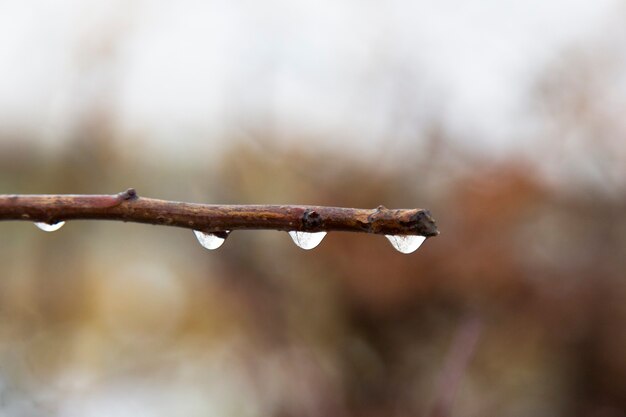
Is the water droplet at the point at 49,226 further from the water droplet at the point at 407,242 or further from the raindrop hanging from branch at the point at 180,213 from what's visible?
the water droplet at the point at 407,242

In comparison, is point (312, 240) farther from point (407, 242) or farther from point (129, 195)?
point (129, 195)

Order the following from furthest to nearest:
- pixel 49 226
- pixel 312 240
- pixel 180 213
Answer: pixel 312 240, pixel 49 226, pixel 180 213

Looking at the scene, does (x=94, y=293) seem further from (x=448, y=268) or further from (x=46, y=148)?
(x=448, y=268)

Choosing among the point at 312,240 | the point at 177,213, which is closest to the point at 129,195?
the point at 177,213

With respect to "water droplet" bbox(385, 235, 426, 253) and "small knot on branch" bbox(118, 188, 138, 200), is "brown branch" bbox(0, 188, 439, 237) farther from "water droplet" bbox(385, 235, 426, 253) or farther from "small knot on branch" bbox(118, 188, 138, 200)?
"water droplet" bbox(385, 235, 426, 253)

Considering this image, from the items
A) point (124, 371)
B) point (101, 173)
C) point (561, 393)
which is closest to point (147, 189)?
point (101, 173)

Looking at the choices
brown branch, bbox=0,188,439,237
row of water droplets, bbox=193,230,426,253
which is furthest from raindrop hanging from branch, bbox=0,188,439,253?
row of water droplets, bbox=193,230,426,253

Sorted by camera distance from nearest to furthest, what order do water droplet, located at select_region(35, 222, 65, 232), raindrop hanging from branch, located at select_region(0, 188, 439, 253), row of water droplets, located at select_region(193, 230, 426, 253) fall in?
raindrop hanging from branch, located at select_region(0, 188, 439, 253) < water droplet, located at select_region(35, 222, 65, 232) < row of water droplets, located at select_region(193, 230, 426, 253)

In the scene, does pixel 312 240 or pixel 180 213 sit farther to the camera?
pixel 312 240

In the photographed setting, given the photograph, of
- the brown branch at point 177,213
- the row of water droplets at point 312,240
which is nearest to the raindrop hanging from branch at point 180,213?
the brown branch at point 177,213
